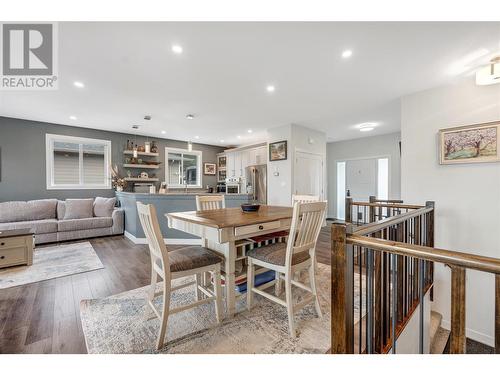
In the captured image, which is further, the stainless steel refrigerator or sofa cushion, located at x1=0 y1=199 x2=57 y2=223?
the stainless steel refrigerator

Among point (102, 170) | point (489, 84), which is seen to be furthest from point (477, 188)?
point (102, 170)

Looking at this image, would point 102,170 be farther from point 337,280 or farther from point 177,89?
point 337,280

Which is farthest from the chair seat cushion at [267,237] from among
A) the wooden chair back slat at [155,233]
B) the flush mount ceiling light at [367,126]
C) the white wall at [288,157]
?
the flush mount ceiling light at [367,126]

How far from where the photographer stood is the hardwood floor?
5.42ft

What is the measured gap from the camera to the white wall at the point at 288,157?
197 inches

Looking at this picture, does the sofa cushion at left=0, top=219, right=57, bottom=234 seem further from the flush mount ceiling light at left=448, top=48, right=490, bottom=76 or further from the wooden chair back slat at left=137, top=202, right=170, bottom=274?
the flush mount ceiling light at left=448, top=48, right=490, bottom=76

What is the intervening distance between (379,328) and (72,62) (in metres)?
3.67

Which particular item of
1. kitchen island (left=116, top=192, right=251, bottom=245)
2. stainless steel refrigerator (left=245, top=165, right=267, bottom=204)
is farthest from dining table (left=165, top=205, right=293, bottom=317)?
stainless steel refrigerator (left=245, top=165, right=267, bottom=204)

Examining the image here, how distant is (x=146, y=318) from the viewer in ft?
6.36

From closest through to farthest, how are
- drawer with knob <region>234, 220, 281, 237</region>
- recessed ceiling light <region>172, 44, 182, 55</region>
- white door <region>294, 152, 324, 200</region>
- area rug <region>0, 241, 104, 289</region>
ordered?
drawer with knob <region>234, 220, 281, 237</region> → recessed ceiling light <region>172, 44, 182, 55</region> → area rug <region>0, 241, 104, 289</region> → white door <region>294, 152, 324, 200</region>

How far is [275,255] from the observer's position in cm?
Answer: 192

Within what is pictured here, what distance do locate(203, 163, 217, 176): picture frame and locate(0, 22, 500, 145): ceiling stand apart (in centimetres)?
299

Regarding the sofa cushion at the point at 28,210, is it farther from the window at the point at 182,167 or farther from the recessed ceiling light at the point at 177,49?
the recessed ceiling light at the point at 177,49

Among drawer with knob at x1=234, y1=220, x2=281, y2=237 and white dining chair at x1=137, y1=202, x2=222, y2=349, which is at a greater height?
drawer with knob at x1=234, y1=220, x2=281, y2=237
